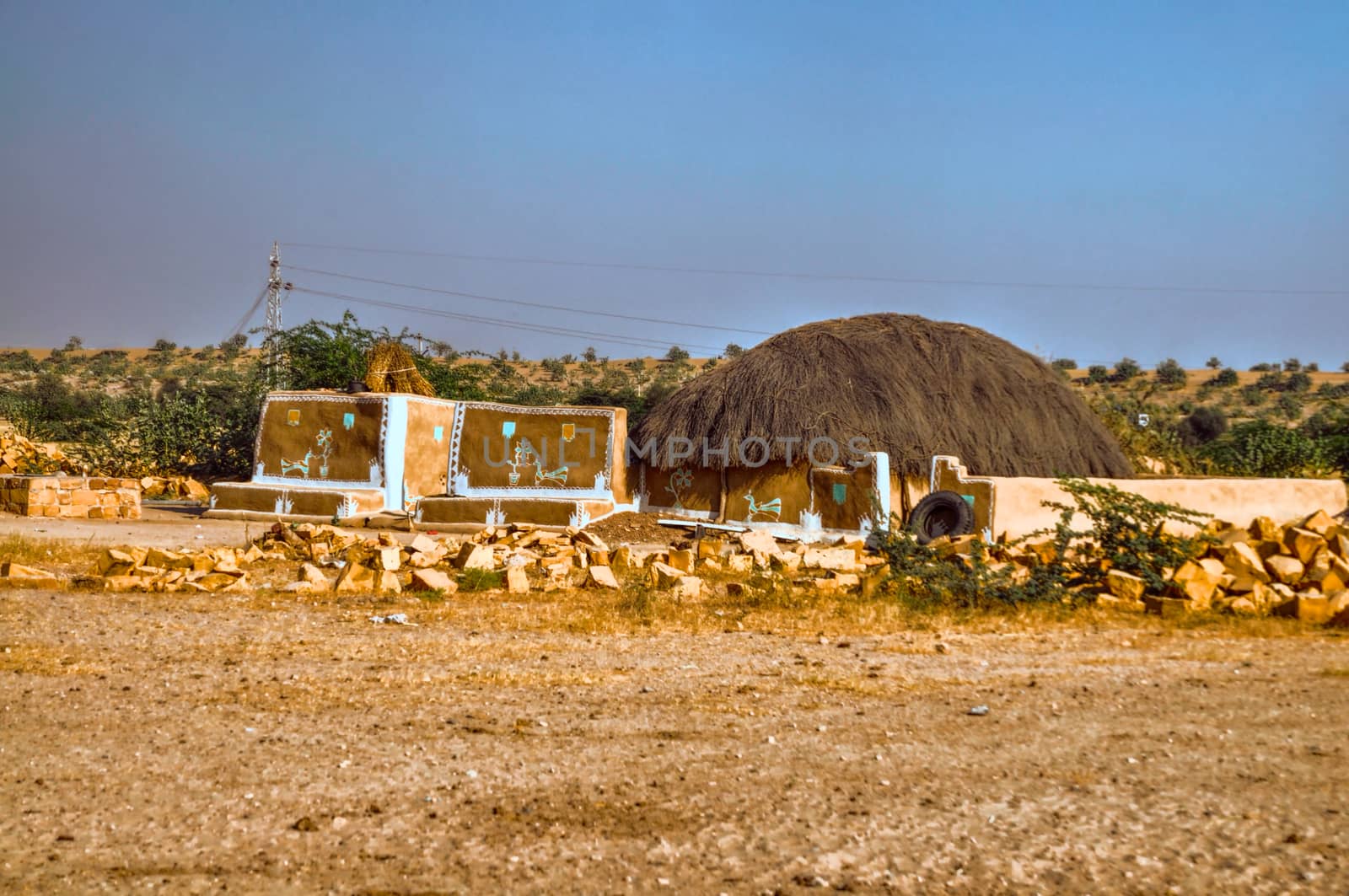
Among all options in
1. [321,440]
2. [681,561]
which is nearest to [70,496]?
[321,440]

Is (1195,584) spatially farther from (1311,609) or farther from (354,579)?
(354,579)

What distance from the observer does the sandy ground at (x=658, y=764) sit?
385 cm

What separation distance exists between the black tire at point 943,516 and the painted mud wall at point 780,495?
723mm

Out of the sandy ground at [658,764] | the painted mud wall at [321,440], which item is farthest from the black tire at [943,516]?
the painted mud wall at [321,440]

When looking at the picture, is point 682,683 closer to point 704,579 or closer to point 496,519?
point 704,579

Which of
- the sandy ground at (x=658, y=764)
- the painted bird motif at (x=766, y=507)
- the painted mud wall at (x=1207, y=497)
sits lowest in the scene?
the sandy ground at (x=658, y=764)

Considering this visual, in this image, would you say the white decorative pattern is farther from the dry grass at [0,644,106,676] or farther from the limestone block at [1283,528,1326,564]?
the dry grass at [0,644,106,676]

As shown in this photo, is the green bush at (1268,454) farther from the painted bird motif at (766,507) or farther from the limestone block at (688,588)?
the limestone block at (688,588)

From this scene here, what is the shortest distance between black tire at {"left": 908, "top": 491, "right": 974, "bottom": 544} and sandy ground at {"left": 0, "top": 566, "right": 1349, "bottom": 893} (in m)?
6.50

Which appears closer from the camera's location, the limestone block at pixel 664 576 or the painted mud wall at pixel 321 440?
the limestone block at pixel 664 576

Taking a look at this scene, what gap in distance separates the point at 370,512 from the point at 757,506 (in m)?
6.56

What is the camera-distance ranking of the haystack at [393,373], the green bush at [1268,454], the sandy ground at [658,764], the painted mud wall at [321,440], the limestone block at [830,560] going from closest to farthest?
the sandy ground at [658,764], the limestone block at [830,560], the painted mud wall at [321,440], the green bush at [1268,454], the haystack at [393,373]

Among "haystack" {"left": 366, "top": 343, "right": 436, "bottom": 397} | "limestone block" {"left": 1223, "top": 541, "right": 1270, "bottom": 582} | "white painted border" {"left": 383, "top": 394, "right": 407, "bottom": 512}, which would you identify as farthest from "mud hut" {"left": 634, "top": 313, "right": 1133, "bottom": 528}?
"limestone block" {"left": 1223, "top": 541, "right": 1270, "bottom": 582}

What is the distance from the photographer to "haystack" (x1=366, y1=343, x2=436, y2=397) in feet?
72.9
